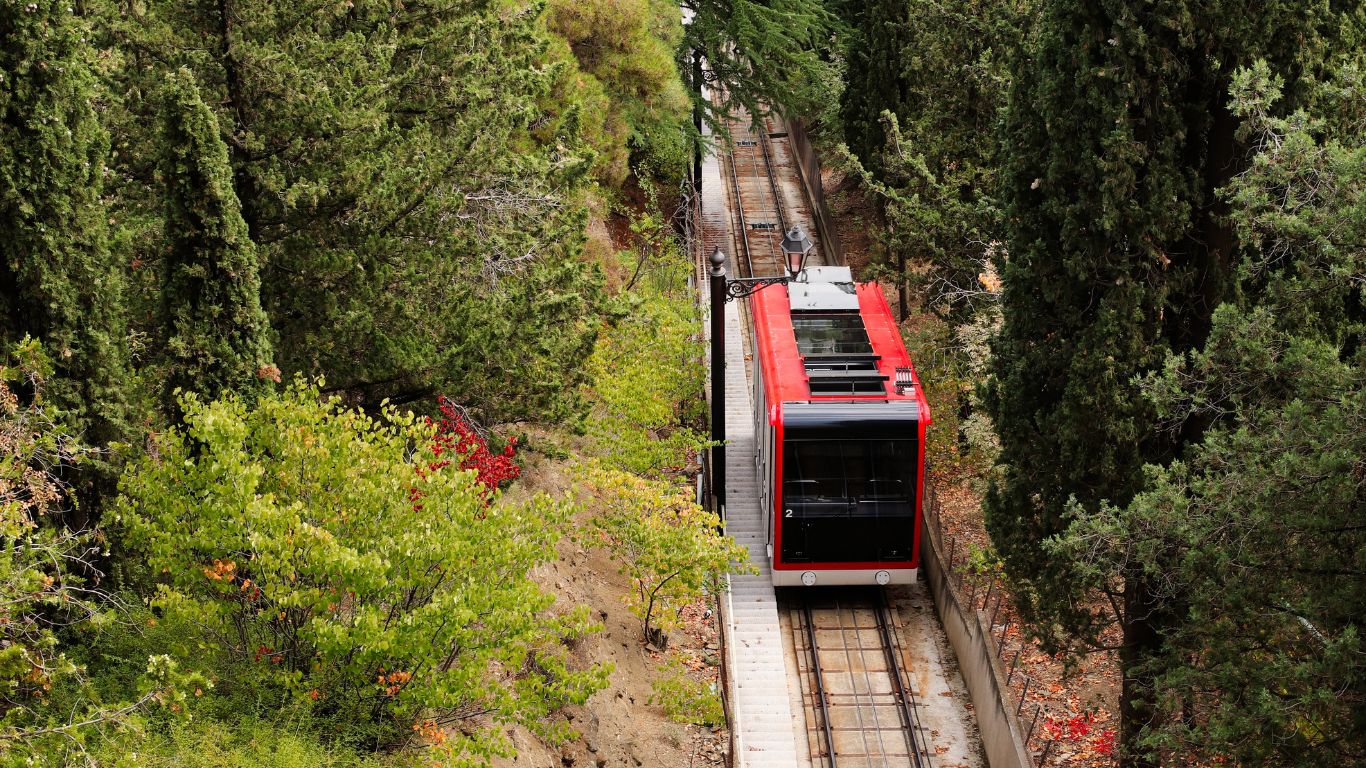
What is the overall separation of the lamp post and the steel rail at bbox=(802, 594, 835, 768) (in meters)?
3.11

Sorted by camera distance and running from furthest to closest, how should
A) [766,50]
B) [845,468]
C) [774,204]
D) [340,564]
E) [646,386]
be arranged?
[774,204]
[766,50]
[646,386]
[845,468]
[340,564]

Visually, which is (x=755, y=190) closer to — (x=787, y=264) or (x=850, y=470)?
(x=787, y=264)

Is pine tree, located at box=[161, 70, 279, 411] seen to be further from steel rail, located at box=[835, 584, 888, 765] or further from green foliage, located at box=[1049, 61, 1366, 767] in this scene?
steel rail, located at box=[835, 584, 888, 765]

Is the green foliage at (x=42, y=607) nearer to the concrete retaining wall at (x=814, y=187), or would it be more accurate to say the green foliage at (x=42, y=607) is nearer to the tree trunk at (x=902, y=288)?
the tree trunk at (x=902, y=288)

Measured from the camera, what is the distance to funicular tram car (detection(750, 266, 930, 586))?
72.8 ft

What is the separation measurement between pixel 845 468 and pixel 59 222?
1363cm

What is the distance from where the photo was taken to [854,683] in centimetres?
2261

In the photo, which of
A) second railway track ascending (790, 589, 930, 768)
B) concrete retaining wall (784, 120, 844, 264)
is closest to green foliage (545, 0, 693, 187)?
concrete retaining wall (784, 120, 844, 264)

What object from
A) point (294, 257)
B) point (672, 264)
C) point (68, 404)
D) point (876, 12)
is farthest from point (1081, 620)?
point (876, 12)

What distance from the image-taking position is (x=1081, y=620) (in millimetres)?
17062

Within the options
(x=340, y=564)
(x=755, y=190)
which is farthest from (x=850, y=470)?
(x=755, y=190)

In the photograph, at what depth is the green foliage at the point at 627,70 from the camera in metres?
33.4

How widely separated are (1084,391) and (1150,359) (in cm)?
92

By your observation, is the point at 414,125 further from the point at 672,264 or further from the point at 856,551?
the point at 672,264
